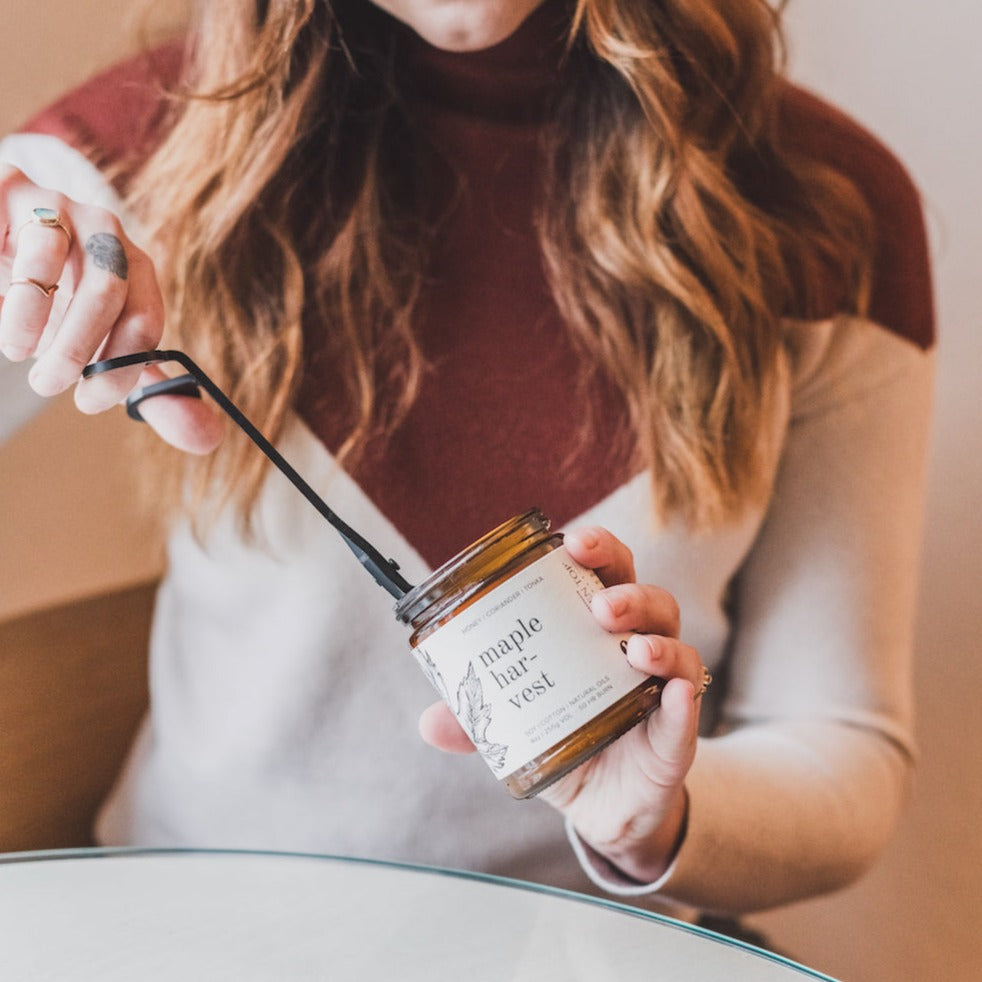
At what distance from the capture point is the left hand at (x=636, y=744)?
47cm

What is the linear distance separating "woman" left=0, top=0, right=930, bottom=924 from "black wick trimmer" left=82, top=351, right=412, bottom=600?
182 millimetres

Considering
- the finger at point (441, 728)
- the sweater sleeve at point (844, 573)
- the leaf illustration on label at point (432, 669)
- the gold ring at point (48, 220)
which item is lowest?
the sweater sleeve at point (844, 573)

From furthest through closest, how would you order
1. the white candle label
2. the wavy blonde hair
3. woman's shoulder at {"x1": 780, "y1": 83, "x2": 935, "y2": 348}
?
woman's shoulder at {"x1": 780, "y1": 83, "x2": 935, "y2": 348}
the wavy blonde hair
the white candle label

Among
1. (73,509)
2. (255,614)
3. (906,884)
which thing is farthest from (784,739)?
(73,509)

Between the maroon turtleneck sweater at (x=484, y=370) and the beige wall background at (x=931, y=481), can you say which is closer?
the maroon turtleneck sweater at (x=484, y=370)

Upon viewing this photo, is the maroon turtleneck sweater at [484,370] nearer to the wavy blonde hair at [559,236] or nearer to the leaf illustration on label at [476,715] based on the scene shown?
the wavy blonde hair at [559,236]

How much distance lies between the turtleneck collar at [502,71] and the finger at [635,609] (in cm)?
40


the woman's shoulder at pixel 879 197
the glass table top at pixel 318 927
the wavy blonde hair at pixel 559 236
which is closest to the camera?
the glass table top at pixel 318 927

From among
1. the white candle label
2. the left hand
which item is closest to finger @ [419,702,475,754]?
the left hand

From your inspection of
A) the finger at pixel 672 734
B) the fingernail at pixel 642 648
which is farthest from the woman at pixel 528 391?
the fingernail at pixel 642 648

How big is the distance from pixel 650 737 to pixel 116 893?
307 millimetres

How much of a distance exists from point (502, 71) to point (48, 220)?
0.34 m

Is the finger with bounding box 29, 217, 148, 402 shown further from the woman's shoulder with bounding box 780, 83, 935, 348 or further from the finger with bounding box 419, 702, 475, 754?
the woman's shoulder with bounding box 780, 83, 935, 348

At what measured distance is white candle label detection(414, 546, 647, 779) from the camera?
442mm
